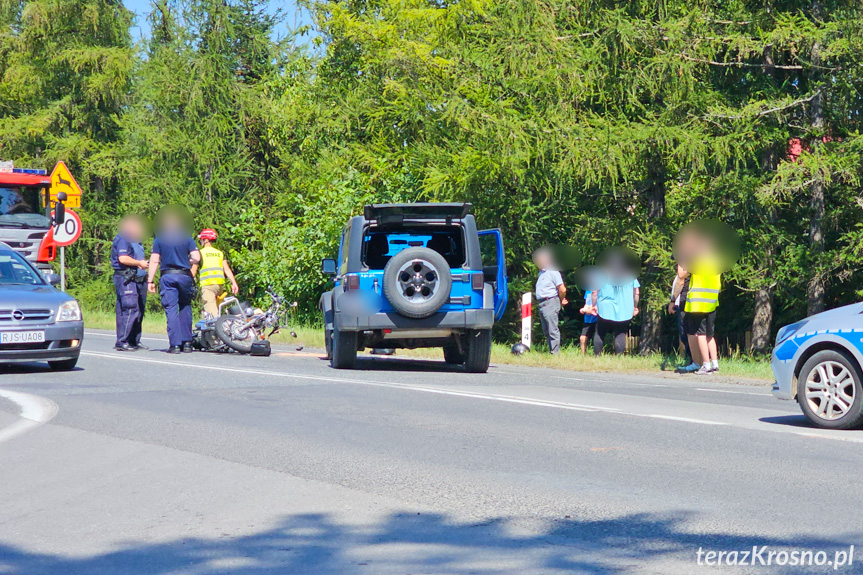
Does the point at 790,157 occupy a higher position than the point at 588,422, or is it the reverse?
the point at 790,157

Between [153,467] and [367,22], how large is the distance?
26.3m

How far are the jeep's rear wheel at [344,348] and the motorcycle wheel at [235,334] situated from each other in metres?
2.64

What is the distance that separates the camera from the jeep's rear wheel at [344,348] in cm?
1441

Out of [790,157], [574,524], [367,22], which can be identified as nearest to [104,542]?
[574,524]

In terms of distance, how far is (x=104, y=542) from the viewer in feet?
17.4

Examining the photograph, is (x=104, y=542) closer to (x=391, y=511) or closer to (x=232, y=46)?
(x=391, y=511)

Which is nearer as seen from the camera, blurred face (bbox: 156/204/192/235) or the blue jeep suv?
the blue jeep suv

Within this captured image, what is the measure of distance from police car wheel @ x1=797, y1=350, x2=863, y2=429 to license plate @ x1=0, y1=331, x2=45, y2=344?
335 inches

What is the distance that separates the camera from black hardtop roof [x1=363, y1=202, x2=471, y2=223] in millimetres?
14023

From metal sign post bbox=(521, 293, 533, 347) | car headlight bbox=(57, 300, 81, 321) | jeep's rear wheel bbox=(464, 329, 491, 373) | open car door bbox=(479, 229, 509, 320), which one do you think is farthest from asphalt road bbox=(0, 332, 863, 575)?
metal sign post bbox=(521, 293, 533, 347)

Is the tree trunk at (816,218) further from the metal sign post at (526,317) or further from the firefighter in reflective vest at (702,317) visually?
the firefighter in reflective vest at (702,317)

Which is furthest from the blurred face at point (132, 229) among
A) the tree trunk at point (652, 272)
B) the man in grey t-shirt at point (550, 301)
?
the tree trunk at point (652, 272)

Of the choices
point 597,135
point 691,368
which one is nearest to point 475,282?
point 691,368

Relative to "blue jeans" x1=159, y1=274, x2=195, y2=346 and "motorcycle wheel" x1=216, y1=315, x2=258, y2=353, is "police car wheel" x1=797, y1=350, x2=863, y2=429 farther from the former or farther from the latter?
"blue jeans" x1=159, y1=274, x2=195, y2=346
